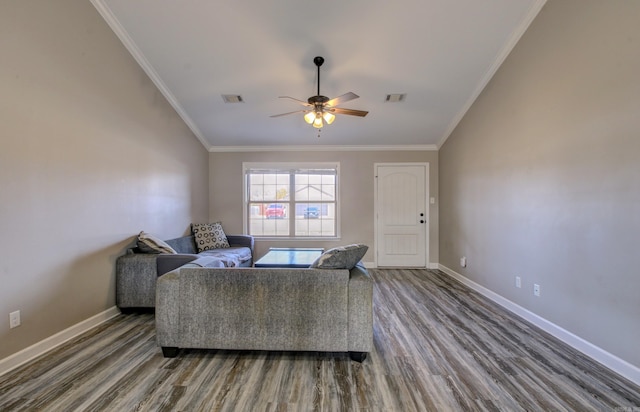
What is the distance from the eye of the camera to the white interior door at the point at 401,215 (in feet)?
17.1

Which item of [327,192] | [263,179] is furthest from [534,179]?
[263,179]

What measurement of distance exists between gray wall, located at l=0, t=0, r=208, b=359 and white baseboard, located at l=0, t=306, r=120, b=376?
0.05 m

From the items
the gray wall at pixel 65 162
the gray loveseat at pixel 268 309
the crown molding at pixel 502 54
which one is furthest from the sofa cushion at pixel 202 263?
the crown molding at pixel 502 54

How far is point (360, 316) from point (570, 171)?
7.49ft

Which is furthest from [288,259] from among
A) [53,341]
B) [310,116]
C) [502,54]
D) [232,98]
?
[502,54]

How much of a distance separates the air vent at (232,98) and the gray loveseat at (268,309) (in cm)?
275

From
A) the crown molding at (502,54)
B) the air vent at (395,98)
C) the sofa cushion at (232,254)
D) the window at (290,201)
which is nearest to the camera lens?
the crown molding at (502,54)

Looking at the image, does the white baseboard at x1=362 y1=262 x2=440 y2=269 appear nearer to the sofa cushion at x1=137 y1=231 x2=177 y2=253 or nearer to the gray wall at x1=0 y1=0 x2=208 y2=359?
the sofa cushion at x1=137 y1=231 x2=177 y2=253

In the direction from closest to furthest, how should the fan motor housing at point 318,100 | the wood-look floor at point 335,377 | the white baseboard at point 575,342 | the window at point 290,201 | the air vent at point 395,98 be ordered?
the wood-look floor at point 335,377, the white baseboard at point 575,342, the fan motor housing at point 318,100, the air vent at point 395,98, the window at point 290,201

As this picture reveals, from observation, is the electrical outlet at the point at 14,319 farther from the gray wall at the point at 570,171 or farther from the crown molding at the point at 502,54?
the crown molding at the point at 502,54

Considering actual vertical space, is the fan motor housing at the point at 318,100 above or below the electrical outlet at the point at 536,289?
above

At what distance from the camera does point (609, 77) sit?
2.03 meters

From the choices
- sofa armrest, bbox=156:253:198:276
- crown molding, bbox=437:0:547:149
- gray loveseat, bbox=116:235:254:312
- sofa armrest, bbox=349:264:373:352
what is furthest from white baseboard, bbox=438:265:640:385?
sofa armrest, bbox=156:253:198:276

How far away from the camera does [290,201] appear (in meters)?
5.42
